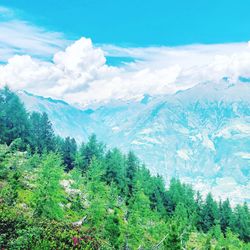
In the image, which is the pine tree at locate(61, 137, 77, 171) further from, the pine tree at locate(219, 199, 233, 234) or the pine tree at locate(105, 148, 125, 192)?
the pine tree at locate(219, 199, 233, 234)

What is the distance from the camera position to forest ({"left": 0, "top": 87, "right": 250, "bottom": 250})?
28.8m

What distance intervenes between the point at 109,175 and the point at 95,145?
672 inches

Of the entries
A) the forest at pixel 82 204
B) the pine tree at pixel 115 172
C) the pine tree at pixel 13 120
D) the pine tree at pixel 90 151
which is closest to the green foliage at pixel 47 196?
the forest at pixel 82 204

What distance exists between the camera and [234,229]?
390ft

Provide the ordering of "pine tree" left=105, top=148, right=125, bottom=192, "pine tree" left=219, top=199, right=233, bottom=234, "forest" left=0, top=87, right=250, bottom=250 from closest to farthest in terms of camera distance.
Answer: "forest" left=0, top=87, right=250, bottom=250 < "pine tree" left=105, top=148, right=125, bottom=192 < "pine tree" left=219, top=199, right=233, bottom=234

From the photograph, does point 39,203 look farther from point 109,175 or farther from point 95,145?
point 95,145

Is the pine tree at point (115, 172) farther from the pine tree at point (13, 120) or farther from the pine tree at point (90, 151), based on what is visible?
the pine tree at point (13, 120)

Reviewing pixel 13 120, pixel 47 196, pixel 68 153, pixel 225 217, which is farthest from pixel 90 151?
pixel 47 196

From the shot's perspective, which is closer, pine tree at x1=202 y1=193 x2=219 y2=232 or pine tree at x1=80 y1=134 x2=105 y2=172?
pine tree at x1=80 y1=134 x2=105 y2=172

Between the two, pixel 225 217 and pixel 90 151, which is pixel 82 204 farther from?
pixel 225 217

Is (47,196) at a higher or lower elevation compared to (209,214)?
lower

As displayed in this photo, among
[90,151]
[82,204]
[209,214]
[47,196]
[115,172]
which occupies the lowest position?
[47,196]

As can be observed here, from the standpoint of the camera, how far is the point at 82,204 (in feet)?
186

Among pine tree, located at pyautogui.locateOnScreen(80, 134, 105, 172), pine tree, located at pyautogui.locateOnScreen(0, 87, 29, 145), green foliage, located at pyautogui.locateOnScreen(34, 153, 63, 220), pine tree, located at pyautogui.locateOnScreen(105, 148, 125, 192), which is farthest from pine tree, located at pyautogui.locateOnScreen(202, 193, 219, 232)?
green foliage, located at pyautogui.locateOnScreen(34, 153, 63, 220)
